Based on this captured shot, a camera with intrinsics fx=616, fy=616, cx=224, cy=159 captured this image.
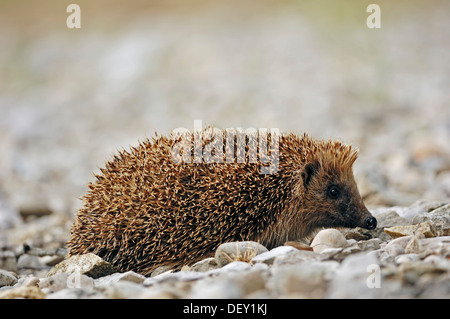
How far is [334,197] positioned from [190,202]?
147cm

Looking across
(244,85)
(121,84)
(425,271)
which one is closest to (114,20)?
(121,84)

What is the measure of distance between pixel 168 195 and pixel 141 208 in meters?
0.26

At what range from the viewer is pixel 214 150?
5.36m

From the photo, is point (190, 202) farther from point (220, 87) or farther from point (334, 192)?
point (220, 87)

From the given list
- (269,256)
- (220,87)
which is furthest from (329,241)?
(220,87)

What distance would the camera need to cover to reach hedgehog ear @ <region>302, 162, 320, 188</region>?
→ 566 cm

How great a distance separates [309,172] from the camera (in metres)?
5.71

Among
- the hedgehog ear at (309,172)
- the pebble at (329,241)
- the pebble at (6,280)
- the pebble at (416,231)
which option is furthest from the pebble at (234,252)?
the pebble at (6,280)

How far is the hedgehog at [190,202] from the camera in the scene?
5.22 m

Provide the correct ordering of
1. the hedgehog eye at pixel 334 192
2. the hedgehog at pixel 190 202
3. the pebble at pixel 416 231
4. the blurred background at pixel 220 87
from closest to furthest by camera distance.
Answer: the pebble at pixel 416 231, the hedgehog at pixel 190 202, the hedgehog eye at pixel 334 192, the blurred background at pixel 220 87

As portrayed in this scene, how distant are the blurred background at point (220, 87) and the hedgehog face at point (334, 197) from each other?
221cm

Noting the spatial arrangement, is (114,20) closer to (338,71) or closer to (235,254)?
(338,71)

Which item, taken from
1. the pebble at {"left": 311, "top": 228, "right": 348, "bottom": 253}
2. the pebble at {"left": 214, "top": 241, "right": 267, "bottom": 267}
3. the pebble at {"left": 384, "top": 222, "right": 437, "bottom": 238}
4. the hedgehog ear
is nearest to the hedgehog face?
the hedgehog ear

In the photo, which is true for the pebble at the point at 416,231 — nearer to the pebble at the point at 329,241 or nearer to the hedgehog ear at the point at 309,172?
the pebble at the point at 329,241
